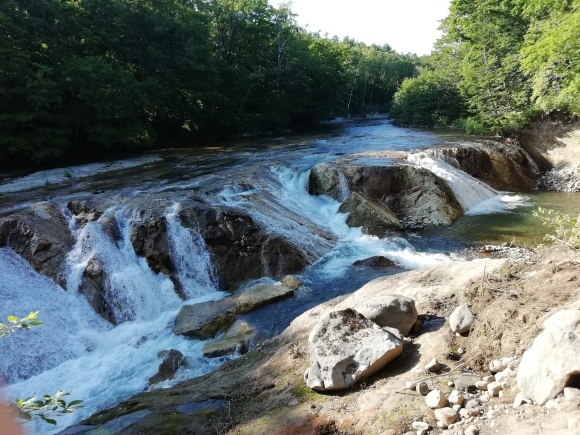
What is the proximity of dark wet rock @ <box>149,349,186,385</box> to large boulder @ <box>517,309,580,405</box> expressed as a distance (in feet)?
17.4

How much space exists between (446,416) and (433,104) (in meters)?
32.1

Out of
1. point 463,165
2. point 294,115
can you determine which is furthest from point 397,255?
point 294,115

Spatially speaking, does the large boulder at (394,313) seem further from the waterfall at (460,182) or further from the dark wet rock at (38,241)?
the waterfall at (460,182)

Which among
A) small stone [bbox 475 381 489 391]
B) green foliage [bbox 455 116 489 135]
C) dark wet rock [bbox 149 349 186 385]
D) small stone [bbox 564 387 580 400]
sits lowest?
dark wet rock [bbox 149 349 186 385]

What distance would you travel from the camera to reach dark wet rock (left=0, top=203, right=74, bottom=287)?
Answer: 9.14m

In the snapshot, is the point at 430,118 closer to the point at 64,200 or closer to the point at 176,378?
the point at 64,200

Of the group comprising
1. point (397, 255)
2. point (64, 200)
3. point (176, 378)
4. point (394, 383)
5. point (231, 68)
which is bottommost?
point (176, 378)

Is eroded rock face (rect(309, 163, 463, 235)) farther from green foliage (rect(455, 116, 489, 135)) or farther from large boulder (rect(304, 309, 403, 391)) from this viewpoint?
green foliage (rect(455, 116, 489, 135))

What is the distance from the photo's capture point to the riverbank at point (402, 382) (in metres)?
3.38

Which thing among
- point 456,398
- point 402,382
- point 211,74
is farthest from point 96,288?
point 211,74

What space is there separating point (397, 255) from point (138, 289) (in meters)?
6.32

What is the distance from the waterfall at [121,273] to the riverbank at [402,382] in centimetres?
373

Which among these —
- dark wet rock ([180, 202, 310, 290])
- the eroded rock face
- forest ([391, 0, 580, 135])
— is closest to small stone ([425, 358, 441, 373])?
dark wet rock ([180, 202, 310, 290])

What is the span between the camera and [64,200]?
1099 cm
